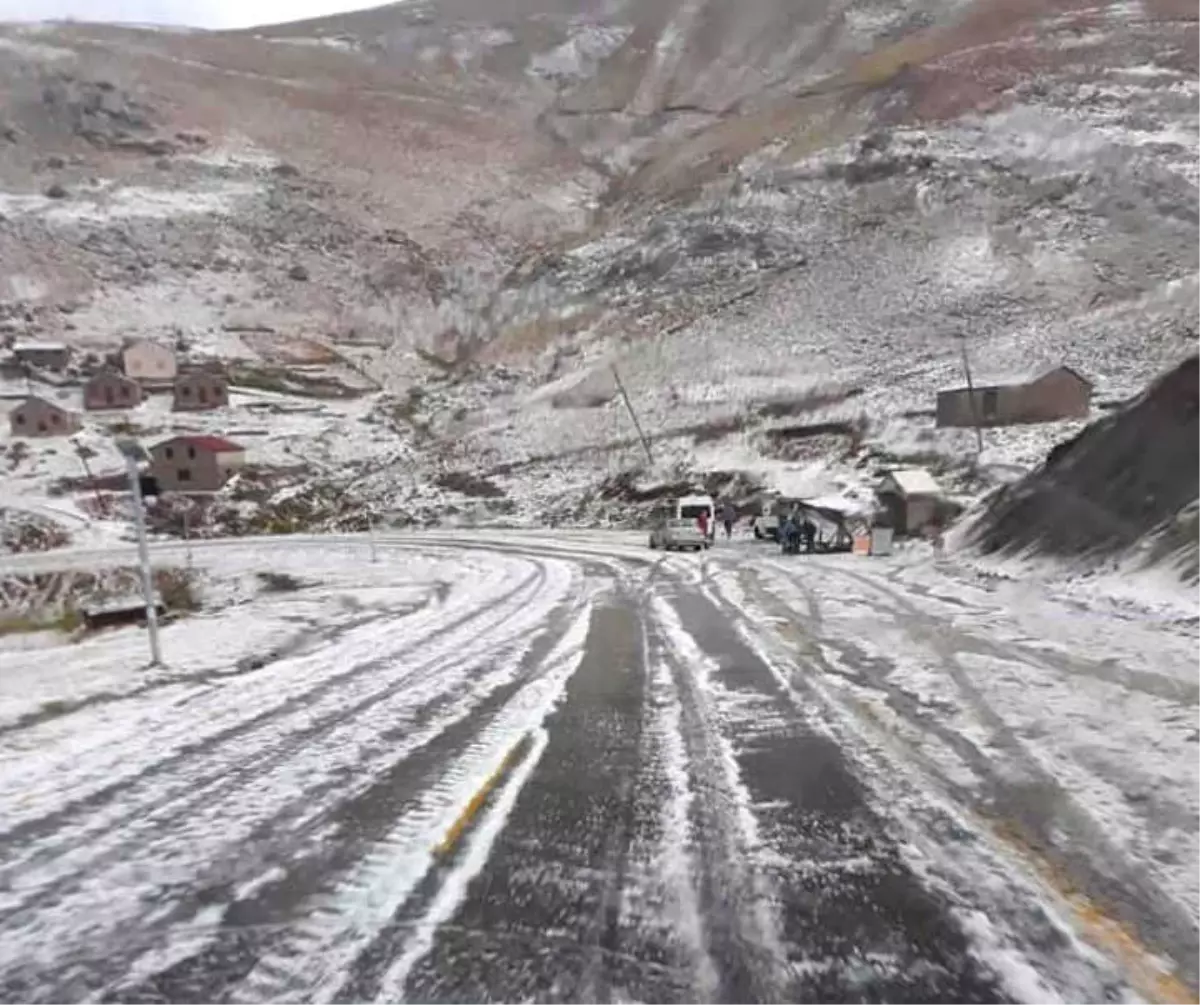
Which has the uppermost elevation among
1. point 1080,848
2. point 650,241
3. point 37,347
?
point 650,241

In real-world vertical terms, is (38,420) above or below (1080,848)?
above

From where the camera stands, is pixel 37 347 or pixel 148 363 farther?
pixel 148 363

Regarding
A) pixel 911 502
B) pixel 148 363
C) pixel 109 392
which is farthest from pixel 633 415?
pixel 148 363

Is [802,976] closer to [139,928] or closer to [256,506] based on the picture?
[139,928]

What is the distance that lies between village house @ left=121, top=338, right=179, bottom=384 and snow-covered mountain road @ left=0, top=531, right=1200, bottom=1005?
82.5 m

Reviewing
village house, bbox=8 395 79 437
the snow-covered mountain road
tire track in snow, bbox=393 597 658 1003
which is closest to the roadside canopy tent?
the snow-covered mountain road

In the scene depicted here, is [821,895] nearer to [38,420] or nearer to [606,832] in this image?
[606,832]

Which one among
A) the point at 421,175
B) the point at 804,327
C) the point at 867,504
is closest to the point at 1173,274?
the point at 804,327

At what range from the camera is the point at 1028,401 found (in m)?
51.8

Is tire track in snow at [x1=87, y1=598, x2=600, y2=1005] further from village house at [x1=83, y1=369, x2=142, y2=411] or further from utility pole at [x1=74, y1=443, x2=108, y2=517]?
village house at [x1=83, y1=369, x2=142, y2=411]

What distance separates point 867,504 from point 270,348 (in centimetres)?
6905

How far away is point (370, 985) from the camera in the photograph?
12.6 feet

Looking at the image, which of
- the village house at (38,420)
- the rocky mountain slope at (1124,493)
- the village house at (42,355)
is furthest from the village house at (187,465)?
the rocky mountain slope at (1124,493)

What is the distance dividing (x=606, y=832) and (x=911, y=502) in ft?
103
